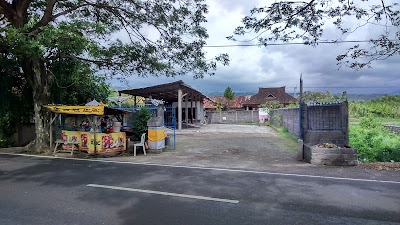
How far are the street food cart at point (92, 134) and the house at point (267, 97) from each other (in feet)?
160

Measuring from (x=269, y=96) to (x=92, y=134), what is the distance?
51.0 meters

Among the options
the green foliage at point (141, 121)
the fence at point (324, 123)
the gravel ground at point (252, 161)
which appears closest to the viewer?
the gravel ground at point (252, 161)

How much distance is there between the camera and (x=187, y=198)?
6.67 metres

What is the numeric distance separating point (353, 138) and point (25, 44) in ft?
46.0

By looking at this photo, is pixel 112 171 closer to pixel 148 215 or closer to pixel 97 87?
pixel 148 215

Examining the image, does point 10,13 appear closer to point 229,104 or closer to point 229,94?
point 229,104

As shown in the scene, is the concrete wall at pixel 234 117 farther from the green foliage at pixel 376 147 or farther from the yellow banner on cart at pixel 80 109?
the yellow banner on cart at pixel 80 109

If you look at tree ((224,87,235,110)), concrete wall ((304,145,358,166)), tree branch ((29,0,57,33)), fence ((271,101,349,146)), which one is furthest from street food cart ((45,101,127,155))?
tree ((224,87,235,110))

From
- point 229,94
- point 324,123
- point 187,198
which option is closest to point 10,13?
point 187,198

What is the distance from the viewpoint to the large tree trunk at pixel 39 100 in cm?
1455

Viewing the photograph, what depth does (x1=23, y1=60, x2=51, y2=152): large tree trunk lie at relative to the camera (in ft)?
47.7

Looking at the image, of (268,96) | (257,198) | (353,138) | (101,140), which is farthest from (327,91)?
(257,198)

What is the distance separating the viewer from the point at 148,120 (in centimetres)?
1466

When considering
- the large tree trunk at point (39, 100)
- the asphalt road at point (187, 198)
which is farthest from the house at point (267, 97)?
the asphalt road at point (187, 198)
